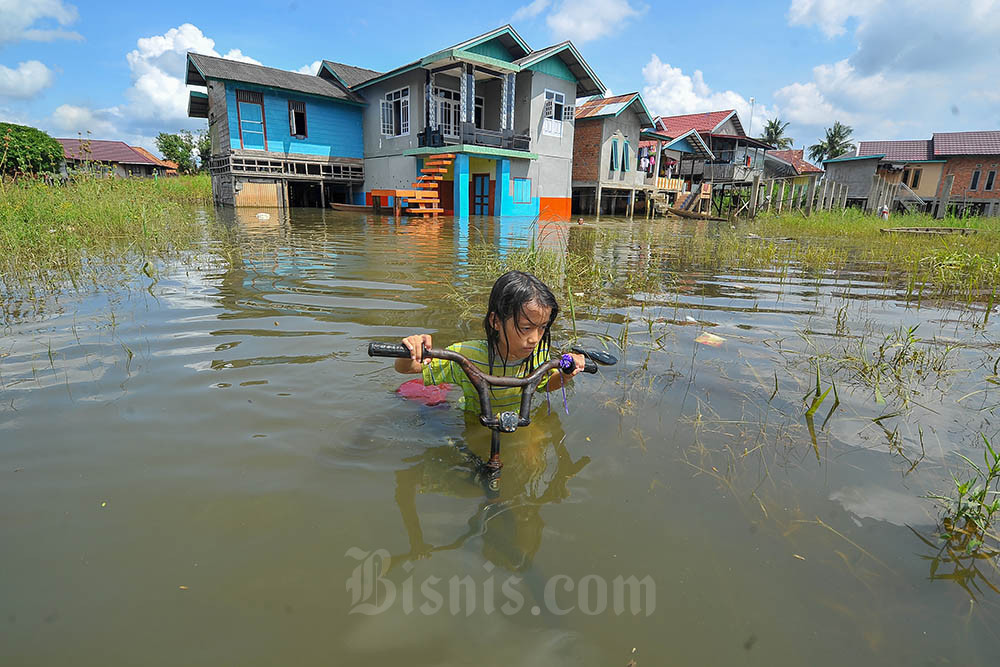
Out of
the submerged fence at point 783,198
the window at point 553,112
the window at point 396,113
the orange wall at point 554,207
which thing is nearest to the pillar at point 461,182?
the window at point 396,113

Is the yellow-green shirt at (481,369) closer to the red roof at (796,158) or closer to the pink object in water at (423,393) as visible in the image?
the pink object in water at (423,393)

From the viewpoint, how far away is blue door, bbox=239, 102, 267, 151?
1838 cm

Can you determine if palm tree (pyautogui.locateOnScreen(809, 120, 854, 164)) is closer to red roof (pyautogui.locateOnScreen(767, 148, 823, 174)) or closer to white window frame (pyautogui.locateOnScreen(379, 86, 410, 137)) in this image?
red roof (pyautogui.locateOnScreen(767, 148, 823, 174))

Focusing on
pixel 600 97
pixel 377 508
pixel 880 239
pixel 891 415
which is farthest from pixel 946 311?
pixel 600 97

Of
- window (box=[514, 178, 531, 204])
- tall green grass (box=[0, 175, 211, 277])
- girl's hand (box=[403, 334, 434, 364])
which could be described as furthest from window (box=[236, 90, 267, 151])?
girl's hand (box=[403, 334, 434, 364])

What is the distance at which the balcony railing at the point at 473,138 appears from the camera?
54.4 feet

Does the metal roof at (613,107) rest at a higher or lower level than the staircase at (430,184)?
higher

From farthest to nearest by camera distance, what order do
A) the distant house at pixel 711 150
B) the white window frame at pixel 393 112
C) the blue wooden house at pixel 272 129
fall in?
the distant house at pixel 711 150 < the white window frame at pixel 393 112 < the blue wooden house at pixel 272 129

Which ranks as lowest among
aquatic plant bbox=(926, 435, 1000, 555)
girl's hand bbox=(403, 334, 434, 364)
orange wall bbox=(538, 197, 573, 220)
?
aquatic plant bbox=(926, 435, 1000, 555)

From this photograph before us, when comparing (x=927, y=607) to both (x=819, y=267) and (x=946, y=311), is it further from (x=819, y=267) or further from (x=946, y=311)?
(x=819, y=267)

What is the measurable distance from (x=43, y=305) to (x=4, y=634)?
3.96 m

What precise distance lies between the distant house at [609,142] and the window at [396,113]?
7.83 metres

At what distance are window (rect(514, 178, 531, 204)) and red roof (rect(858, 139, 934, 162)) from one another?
975 inches

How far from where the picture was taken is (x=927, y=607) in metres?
1.56
